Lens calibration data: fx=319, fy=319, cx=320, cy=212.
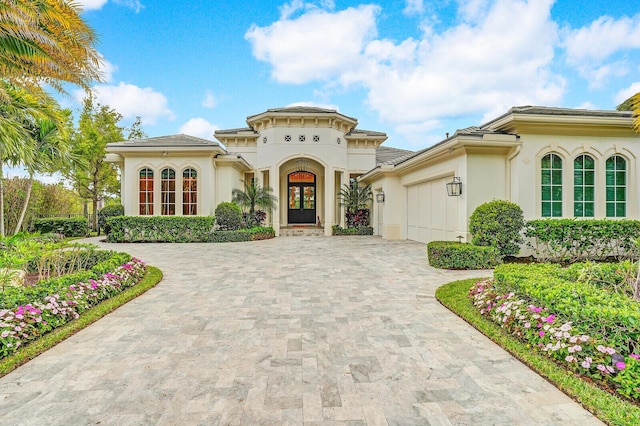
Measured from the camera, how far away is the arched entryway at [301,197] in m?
19.5

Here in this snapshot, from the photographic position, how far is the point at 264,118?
16609mm

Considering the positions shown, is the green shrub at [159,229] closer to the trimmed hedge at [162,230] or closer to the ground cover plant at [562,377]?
the trimmed hedge at [162,230]

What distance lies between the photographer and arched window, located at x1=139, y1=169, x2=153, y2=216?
45.6 feet

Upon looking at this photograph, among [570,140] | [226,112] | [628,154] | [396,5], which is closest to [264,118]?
[226,112]

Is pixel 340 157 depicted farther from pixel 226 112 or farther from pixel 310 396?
pixel 310 396

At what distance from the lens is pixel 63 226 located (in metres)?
15.3

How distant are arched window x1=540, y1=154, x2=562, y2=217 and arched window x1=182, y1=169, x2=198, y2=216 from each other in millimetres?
12594

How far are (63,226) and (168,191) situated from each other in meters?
6.07

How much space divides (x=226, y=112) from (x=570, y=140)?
674 inches

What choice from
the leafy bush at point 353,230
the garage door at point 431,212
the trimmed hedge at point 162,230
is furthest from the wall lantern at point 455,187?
the trimmed hedge at point 162,230

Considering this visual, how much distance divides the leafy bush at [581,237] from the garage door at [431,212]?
92.5 inches

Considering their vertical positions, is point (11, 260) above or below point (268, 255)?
above

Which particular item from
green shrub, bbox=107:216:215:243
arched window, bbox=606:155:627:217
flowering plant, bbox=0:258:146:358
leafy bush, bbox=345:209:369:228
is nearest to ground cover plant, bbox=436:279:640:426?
flowering plant, bbox=0:258:146:358

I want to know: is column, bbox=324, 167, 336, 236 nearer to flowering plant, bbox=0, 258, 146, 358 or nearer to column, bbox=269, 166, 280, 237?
column, bbox=269, 166, 280, 237
